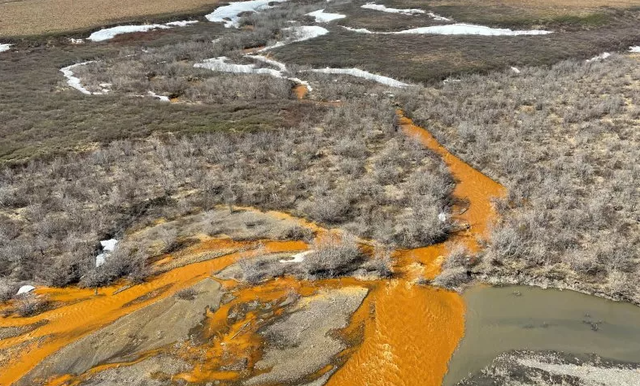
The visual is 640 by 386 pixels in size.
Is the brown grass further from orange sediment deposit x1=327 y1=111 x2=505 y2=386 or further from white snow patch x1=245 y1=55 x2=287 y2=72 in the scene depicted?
orange sediment deposit x1=327 y1=111 x2=505 y2=386

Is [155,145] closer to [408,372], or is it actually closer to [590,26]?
[408,372]

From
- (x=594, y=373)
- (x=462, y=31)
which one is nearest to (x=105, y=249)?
(x=594, y=373)

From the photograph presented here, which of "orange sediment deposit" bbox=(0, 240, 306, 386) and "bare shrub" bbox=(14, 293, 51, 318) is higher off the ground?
"bare shrub" bbox=(14, 293, 51, 318)

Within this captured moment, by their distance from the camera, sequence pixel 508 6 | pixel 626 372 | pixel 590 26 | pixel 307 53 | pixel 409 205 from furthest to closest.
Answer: pixel 508 6 → pixel 590 26 → pixel 307 53 → pixel 409 205 → pixel 626 372

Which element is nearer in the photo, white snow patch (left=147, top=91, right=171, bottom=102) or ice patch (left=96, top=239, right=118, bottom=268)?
ice patch (left=96, top=239, right=118, bottom=268)

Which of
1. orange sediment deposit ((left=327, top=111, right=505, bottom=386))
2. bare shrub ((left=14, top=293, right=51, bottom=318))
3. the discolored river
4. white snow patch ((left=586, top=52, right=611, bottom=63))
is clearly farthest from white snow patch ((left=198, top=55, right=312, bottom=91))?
bare shrub ((left=14, top=293, right=51, bottom=318))

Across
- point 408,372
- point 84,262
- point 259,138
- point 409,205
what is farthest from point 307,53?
point 408,372
